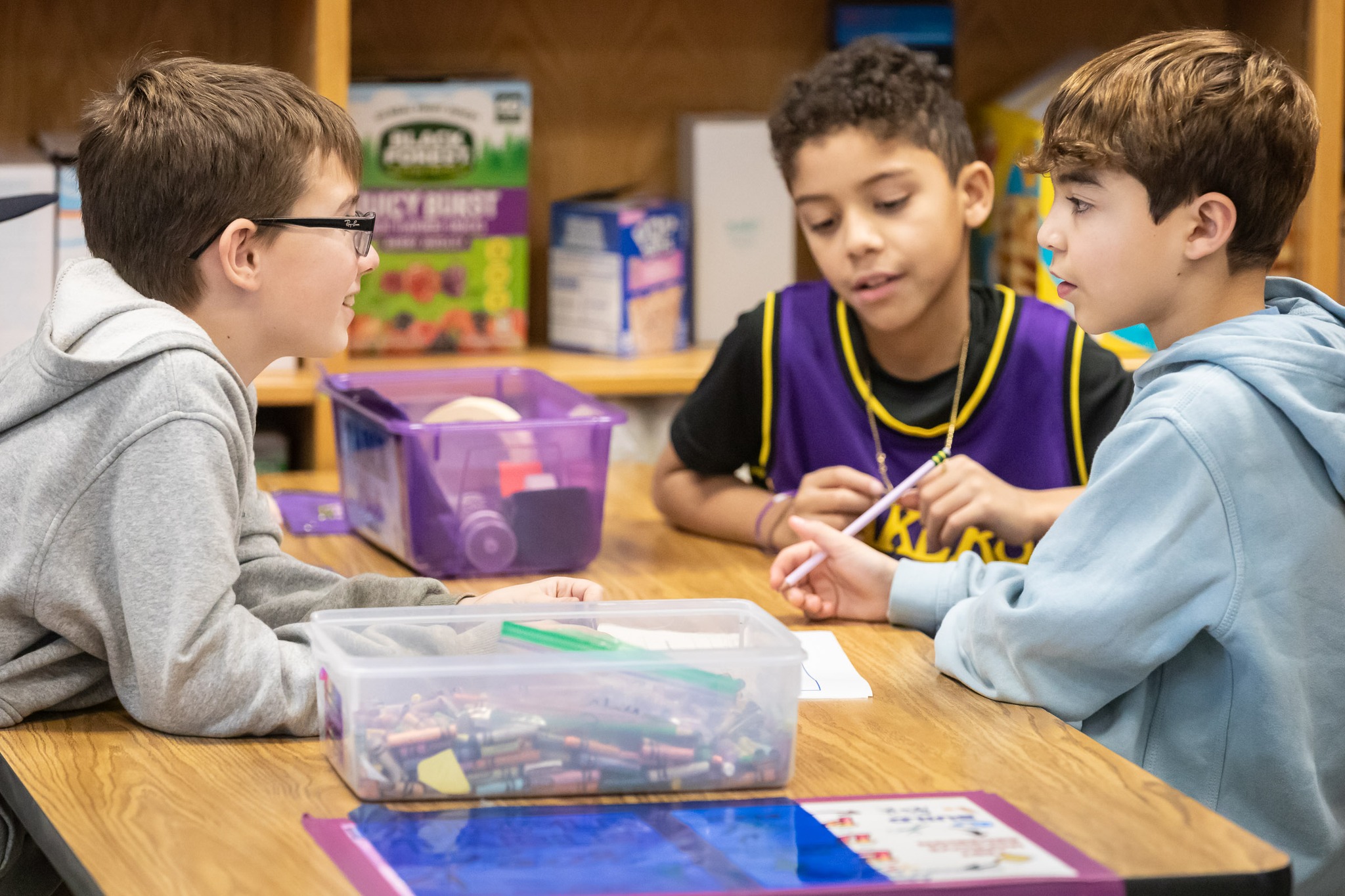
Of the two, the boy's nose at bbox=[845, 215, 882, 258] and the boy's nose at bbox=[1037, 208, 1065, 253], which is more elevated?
the boy's nose at bbox=[1037, 208, 1065, 253]

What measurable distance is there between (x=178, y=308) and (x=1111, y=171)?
0.68 m

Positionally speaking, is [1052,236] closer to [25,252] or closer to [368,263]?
[368,263]

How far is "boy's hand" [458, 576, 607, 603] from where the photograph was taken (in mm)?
1071

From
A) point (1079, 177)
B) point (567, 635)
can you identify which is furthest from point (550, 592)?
point (1079, 177)

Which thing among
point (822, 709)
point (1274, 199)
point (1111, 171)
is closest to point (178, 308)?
point (822, 709)

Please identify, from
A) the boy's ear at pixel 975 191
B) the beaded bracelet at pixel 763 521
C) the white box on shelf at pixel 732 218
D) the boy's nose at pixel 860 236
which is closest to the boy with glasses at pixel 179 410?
the beaded bracelet at pixel 763 521

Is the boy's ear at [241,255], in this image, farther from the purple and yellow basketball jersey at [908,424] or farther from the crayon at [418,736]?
the purple and yellow basketball jersey at [908,424]

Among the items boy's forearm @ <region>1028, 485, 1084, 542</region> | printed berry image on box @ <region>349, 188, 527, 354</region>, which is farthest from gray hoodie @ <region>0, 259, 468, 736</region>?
printed berry image on box @ <region>349, 188, 527, 354</region>

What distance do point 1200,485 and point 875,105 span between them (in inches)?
27.1

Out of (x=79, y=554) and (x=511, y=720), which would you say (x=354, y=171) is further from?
(x=511, y=720)

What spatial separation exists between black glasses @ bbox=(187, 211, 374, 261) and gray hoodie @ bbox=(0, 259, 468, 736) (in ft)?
0.30

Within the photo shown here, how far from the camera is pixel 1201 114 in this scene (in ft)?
3.49

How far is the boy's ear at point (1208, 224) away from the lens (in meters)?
1.07

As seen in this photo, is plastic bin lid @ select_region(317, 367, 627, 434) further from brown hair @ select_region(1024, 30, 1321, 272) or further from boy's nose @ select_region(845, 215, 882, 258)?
brown hair @ select_region(1024, 30, 1321, 272)
